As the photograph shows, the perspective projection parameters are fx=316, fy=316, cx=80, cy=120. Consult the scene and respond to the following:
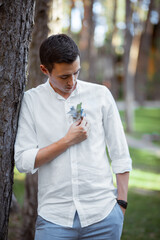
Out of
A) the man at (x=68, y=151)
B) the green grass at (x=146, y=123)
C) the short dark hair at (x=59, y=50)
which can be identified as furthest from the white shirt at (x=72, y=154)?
the green grass at (x=146, y=123)

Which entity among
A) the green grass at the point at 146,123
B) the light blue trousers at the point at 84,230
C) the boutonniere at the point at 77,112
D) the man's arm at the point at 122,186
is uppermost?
the boutonniere at the point at 77,112

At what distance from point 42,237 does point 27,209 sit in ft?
7.56

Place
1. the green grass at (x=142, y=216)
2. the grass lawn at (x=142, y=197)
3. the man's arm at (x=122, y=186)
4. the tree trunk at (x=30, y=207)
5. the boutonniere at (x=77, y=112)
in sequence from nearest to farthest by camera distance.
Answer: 1. the boutonniere at (x=77, y=112)
2. the man's arm at (x=122, y=186)
3. the tree trunk at (x=30, y=207)
4. the green grass at (x=142, y=216)
5. the grass lawn at (x=142, y=197)

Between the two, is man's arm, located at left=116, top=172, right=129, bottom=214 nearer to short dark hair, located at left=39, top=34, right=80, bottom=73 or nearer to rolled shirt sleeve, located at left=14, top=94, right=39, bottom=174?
rolled shirt sleeve, located at left=14, top=94, right=39, bottom=174

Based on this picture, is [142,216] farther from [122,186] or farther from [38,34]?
[122,186]

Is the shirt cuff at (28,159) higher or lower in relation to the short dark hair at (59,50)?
lower

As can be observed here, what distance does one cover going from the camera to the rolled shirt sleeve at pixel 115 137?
2.16 m

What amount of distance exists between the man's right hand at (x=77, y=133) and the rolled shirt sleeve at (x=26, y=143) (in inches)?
8.7

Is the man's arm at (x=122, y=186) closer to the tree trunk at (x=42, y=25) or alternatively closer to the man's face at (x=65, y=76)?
the man's face at (x=65, y=76)

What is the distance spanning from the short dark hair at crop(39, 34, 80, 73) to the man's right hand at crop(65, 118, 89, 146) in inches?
16.2

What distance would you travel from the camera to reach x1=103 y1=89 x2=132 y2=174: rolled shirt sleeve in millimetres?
2158

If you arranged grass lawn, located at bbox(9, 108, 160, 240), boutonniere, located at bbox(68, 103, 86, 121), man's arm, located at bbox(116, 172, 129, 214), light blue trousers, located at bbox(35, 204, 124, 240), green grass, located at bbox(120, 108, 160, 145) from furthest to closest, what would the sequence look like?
1. green grass, located at bbox(120, 108, 160, 145)
2. grass lawn, located at bbox(9, 108, 160, 240)
3. man's arm, located at bbox(116, 172, 129, 214)
4. boutonniere, located at bbox(68, 103, 86, 121)
5. light blue trousers, located at bbox(35, 204, 124, 240)

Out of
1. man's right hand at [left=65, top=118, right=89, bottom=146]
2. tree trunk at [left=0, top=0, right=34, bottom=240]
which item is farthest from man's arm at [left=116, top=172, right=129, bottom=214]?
tree trunk at [left=0, top=0, right=34, bottom=240]

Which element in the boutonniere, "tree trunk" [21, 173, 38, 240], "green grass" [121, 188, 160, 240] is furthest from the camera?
"green grass" [121, 188, 160, 240]
